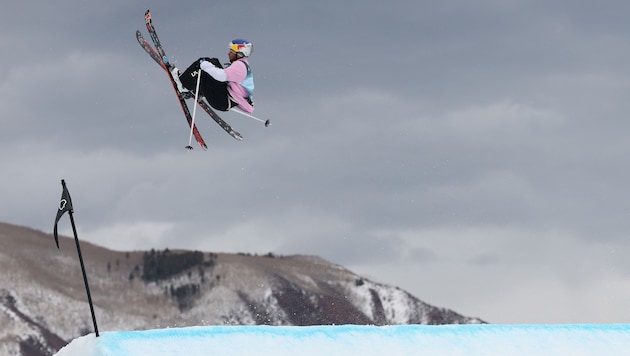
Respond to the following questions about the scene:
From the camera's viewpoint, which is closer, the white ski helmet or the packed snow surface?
the packed snow surface

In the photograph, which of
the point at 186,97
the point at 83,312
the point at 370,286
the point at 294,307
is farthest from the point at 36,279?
the point at 186,97

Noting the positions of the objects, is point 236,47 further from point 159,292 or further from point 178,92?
point 159,292

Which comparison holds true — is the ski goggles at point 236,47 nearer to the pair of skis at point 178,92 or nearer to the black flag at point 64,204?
the pair of skis at point 178,92

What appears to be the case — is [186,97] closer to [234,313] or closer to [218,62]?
[218,62]

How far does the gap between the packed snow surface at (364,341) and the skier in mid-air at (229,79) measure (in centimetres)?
522

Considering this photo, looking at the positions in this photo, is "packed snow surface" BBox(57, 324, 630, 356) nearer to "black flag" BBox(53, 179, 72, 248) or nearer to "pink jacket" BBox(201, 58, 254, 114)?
"black flag" BBox(53, 179, 72, 248)

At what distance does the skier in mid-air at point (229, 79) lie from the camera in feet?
55.5

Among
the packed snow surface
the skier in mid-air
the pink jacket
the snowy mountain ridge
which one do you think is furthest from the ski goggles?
the snowy mountain ridge

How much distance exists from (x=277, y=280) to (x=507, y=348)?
115 m

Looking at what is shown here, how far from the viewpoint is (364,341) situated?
513 inches

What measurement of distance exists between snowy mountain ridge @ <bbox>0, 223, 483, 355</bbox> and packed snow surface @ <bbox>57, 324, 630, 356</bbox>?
Result: 79.9 meters

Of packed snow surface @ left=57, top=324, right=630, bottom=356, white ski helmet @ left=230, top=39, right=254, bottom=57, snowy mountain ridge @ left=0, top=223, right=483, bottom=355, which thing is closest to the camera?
packed snow surface @ left=57, top=324, right=630, bottom=356

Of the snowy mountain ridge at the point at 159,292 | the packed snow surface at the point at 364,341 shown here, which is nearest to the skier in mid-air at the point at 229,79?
the packed snow surface at the point at 364,341

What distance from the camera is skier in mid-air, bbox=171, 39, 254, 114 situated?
55.5ft
